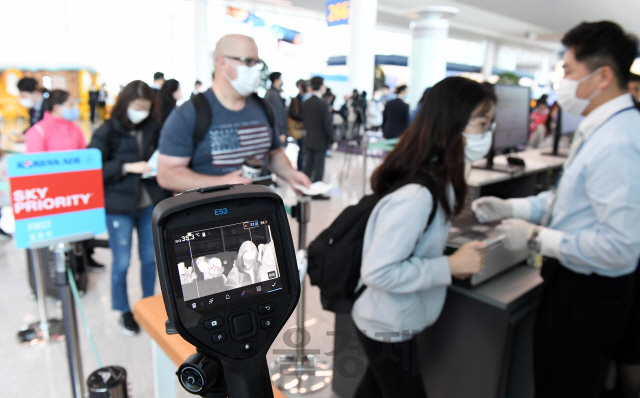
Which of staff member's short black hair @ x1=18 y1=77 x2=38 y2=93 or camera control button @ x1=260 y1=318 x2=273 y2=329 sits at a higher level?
staff member's short black hair @ x1=18 y1=77 x2=38 y2=93

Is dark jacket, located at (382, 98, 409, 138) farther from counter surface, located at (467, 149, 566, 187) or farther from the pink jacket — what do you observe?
the pink jacket

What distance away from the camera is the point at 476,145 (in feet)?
4.44

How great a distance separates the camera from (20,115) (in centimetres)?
1563

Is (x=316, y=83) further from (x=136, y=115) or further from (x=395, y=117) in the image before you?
(x=136, y=115)

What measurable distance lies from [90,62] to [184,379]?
1642cm

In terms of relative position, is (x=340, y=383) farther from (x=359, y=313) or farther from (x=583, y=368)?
(x=583, y=368)

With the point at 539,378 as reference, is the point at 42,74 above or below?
above

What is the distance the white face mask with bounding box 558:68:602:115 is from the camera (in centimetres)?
133

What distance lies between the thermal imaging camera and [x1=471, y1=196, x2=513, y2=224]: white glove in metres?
1.35

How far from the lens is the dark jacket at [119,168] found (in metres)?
2.33

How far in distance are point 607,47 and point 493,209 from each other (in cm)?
67

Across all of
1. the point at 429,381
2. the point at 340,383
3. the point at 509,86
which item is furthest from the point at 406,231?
the point at 509,86

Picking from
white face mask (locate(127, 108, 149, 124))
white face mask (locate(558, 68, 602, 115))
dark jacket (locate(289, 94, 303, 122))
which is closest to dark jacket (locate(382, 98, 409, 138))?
dark jacket (locate(289, 94, 303, 122))

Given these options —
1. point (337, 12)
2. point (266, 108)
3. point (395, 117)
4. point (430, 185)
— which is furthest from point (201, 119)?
point (337, 12)
